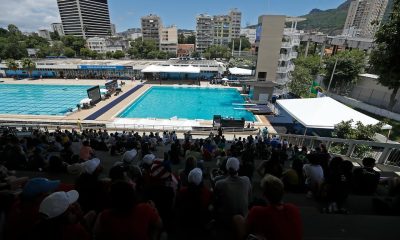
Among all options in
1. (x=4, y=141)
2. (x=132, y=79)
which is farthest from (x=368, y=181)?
(x=132, y=79)

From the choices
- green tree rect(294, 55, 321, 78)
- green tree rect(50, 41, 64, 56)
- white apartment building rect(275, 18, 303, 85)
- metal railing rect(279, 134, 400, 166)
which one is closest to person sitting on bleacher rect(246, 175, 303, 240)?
metal railing rect(279, 134, 400, 166)

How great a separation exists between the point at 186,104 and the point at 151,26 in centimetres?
10394

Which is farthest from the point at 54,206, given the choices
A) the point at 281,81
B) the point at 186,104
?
the point at 281,81

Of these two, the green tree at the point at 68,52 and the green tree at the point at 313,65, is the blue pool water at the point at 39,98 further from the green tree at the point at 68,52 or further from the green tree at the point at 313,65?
the green tree at the point at 68,52

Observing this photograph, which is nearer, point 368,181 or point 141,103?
point 368,181

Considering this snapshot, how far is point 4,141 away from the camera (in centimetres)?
780

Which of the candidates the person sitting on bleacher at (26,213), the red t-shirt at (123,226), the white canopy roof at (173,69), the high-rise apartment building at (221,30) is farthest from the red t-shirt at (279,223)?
the high-rise apartment building at (221,30)

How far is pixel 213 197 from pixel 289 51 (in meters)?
32.4

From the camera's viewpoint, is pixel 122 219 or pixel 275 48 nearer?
pixel 122 219

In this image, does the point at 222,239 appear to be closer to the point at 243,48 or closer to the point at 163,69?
the point at 163,69

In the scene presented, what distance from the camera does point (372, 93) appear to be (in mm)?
24562

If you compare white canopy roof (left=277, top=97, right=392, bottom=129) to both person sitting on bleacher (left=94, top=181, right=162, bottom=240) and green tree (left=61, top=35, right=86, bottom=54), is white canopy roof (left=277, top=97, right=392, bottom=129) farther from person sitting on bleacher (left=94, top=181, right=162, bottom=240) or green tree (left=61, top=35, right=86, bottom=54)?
green tree (left=61, top=35, right=86, bottom=54)

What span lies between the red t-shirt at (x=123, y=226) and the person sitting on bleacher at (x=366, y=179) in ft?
15.7

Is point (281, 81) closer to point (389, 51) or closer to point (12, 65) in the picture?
point (389, 51)
